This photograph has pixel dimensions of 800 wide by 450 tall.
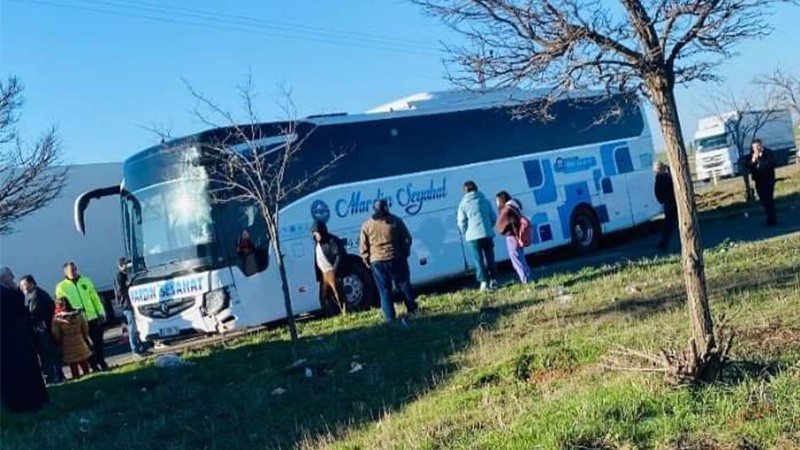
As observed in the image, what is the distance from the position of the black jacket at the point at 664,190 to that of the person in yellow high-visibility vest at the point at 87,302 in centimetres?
1101

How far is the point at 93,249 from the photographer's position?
2656 centimetres

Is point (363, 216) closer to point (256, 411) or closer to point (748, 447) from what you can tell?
point (256, 411)

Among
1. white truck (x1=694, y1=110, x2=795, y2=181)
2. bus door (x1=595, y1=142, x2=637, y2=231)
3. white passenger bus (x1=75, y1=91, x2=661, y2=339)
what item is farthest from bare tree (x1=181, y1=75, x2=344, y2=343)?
white truck (x1=694, y1=110, x2=795, y2=181)

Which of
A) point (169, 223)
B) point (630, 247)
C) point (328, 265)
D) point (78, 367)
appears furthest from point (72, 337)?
point (630, 247)

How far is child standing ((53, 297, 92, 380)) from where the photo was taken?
14266 millimetres

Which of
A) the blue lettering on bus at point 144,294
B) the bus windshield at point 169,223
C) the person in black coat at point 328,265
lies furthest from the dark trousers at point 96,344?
the person in black coat at point 328,265

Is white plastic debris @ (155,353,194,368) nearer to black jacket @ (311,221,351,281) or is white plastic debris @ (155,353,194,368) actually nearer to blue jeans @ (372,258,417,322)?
blue jeans @ (372,258,417,322)

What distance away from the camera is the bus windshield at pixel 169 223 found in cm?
1569

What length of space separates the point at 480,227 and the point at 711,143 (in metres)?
35.2

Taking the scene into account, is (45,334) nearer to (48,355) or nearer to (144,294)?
(48,355)

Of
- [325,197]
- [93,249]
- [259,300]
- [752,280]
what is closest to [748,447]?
[752,280]

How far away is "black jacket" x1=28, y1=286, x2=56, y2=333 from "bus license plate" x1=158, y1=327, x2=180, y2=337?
2.02m

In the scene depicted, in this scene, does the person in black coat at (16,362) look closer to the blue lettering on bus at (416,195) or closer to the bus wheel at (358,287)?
the bus wheel at (358,287)

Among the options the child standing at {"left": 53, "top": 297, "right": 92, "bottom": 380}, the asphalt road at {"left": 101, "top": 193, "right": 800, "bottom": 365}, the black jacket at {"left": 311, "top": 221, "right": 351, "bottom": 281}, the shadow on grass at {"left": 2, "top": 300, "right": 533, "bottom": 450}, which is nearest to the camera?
the shadow on grass at {"left": 2, "top": 300, "right": 533, "bottom": 450}
